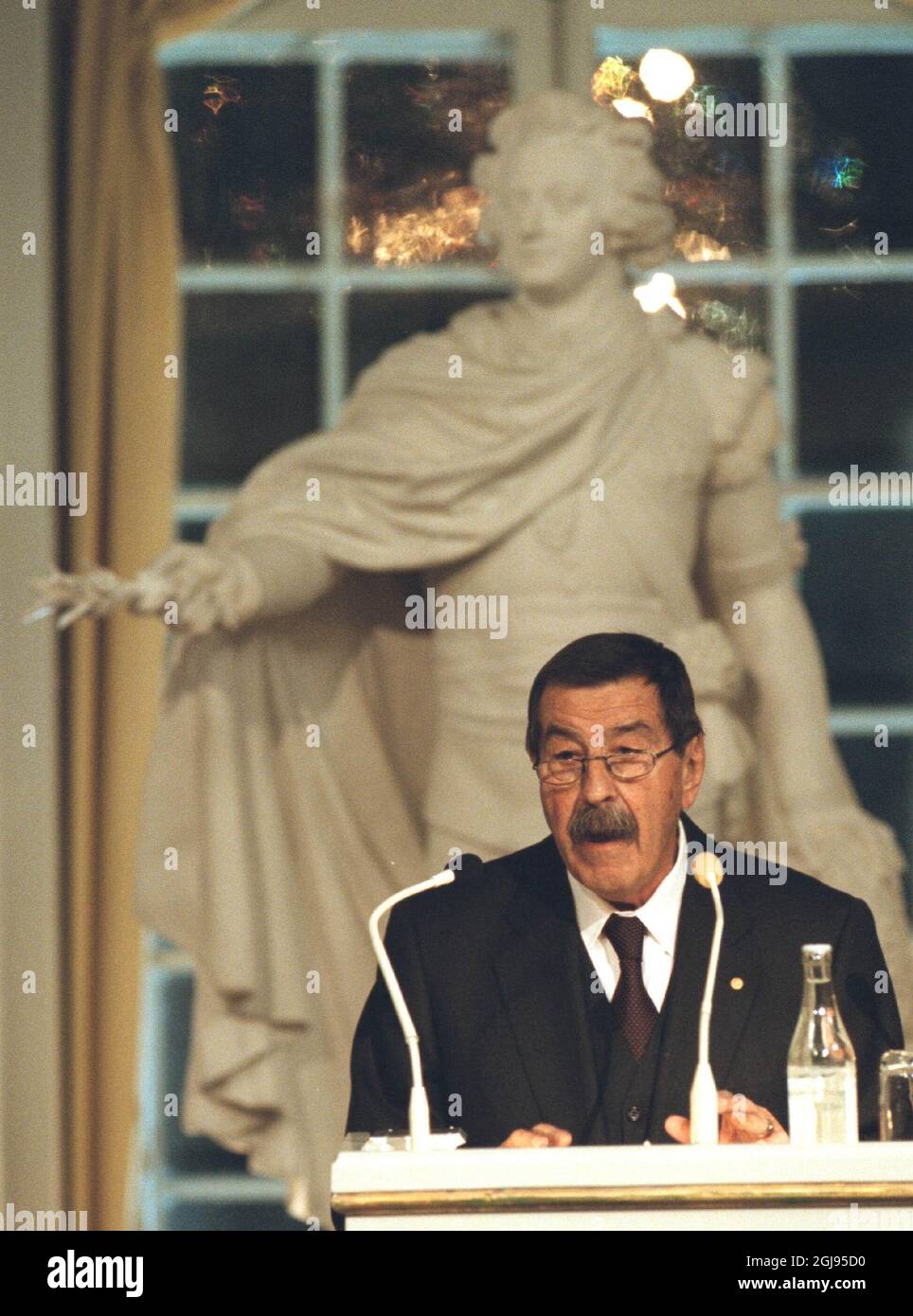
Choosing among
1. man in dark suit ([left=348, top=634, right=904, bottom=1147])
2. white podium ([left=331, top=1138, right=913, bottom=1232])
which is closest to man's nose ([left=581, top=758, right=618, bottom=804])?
man in dark suit ([left=348, top=634, right=904, bottom=1147])

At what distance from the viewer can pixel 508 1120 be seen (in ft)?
10.2

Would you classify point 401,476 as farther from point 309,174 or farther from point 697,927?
point 697,927

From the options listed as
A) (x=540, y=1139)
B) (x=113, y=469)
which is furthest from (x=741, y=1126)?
(x=113, y=469)

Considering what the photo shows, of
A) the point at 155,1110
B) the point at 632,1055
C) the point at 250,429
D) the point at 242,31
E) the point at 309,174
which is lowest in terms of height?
the point at 155,1110

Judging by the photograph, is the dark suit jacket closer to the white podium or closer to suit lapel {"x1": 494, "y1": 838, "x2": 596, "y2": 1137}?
suit lapel {"x1": 494, "y1": 838, "x2": 596, "y2": 1137}

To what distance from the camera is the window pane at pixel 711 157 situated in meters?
4.95

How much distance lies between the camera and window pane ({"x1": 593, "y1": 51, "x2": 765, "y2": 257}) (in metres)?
4.95

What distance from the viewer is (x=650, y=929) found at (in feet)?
10.4

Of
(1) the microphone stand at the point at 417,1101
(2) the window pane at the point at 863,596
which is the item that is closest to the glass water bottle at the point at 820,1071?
(1) the microphone stand at the point at 417,1101

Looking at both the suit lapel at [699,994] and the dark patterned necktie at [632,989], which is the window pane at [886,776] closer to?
the suit lapel at [699,994]

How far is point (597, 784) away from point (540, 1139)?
0.63m

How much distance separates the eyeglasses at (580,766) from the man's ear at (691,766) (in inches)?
2.9

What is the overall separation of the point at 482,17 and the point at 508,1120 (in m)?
Result: 2.75
